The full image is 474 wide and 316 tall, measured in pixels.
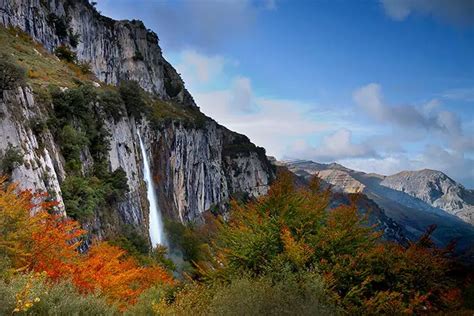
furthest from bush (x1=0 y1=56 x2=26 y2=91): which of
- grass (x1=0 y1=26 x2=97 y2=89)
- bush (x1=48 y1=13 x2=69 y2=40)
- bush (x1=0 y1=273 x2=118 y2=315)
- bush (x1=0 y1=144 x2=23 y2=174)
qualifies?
bush (x1=48 y1=13 x2=69 y2=40)

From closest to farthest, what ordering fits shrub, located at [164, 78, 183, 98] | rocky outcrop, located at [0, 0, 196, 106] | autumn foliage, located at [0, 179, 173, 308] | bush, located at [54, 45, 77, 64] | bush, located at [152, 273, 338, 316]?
1. bush, located at [152, 273, 338, 316]
2. autumn foliage, located at [0, 179, 173, 308]
3. rocky outcrop, located at [0, 0, 196, 106]
4. bush, located at [54, 45, 77, 64]
5. shrub, located at [164, 78, 183, 98]

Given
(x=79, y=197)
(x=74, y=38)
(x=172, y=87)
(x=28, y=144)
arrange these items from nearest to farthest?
(x=28, y=144)
(x=79, y=197)
(x=74, y=38)
(x=172, y=87)

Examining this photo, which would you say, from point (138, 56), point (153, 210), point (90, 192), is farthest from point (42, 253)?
point (138, 56)

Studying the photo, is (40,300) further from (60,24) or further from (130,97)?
(60,24)

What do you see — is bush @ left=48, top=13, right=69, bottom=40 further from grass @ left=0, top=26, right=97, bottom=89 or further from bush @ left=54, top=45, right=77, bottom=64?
grass @ left=0, top=26, right=97, bottom=89

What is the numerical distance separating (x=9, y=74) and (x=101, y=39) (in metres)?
71.9

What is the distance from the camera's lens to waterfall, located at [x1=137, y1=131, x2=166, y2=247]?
211ft

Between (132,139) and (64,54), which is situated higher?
(64,54)

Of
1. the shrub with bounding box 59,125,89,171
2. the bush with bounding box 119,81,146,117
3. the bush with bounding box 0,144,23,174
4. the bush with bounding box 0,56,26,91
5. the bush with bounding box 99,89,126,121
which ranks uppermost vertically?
the bush with bounding box 119,81,146,117

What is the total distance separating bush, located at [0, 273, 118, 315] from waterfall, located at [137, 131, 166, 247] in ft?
158

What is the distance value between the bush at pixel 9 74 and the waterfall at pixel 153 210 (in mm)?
34089

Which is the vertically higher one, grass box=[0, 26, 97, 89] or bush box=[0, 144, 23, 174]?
grass box=[0, 26, 97, 89]

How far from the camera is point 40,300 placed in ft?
44.7

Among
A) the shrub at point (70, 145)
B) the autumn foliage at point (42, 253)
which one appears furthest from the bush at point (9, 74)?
the autumn foliage at point (42, 253)
